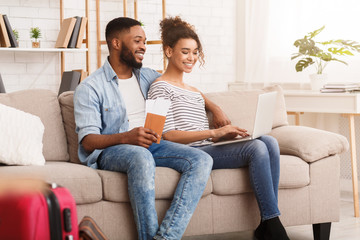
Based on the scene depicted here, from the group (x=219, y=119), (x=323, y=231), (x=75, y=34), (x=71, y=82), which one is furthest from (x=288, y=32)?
(x=323, y=231)

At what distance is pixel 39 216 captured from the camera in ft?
3.05

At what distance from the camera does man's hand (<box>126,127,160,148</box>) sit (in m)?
2.26

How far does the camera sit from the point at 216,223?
2.47 meters

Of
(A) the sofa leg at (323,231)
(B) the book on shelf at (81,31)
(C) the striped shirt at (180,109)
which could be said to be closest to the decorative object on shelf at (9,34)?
(B) the book on shelf at (81,31)

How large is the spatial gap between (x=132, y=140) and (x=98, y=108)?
27 centimetres

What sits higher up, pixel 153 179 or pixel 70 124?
pixel 70 124

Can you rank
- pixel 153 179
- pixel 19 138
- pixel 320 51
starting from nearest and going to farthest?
pixel 153 179
pixel 19 138
pixel 320 51

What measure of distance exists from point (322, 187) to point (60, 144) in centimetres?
127

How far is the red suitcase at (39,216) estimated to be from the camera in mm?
752

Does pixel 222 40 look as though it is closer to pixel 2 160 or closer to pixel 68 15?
pixel 68 15

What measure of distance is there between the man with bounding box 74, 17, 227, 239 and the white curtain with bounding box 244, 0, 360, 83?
1.67 meters

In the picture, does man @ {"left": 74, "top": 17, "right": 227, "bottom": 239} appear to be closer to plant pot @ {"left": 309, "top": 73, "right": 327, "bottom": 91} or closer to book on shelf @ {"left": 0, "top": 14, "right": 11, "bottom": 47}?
plant pot @ {"left": 309, "top": 73, "right": 327, "bottom": 91}

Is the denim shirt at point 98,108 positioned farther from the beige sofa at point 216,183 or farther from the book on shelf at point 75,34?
the book on shelf at point 75,34

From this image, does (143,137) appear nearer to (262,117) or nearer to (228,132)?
(228,132)
